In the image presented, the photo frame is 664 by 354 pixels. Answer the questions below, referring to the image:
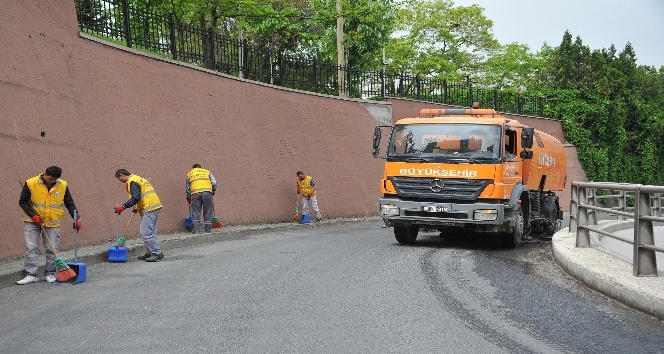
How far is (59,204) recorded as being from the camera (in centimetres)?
1096

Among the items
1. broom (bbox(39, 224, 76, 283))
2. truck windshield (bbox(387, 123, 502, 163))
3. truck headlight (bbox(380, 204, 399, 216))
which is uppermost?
truck windshield (bbox(387, 123, 502, 163))

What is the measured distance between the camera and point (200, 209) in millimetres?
18531

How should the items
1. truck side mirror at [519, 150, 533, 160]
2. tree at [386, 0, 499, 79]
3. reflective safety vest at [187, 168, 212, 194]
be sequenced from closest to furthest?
1. truck side mirror at [519, 150, 533, 160]
2. reflective safety vest at [187, 168, 212, 194]
3. tree at [386, 0, 499, 79]

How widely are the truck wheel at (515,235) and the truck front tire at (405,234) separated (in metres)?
1.88

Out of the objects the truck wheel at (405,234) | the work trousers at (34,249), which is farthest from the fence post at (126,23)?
the work trousers at (34,249)

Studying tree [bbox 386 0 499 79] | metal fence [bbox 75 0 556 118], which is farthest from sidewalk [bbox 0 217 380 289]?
tree [bbox 386 0 499 79]

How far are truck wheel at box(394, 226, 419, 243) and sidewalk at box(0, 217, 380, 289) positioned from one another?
4.46 meters

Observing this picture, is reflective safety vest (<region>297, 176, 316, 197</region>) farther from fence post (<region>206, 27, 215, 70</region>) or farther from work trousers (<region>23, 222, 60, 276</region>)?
work trousers (<region>23, 222, 60, 276</region>)

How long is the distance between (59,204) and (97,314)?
11.6 feet

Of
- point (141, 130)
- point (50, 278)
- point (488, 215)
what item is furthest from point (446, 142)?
point (50, 278)

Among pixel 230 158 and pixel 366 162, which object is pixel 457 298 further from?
pixel 366 162

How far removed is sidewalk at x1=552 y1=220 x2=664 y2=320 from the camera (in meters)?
7.66

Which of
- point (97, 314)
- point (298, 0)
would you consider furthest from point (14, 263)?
point (298, 0)

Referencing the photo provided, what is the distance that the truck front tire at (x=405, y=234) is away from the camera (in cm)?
1611
